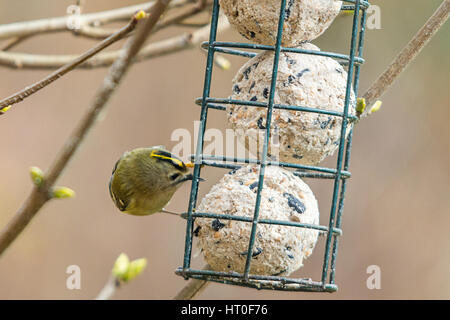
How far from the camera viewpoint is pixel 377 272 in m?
6.26

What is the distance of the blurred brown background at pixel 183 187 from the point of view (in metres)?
6.50

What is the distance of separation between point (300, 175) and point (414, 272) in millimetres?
3715

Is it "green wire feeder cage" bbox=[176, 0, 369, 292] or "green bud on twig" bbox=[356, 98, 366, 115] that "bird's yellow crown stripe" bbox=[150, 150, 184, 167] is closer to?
"green wire feeder cage" bbox=[176, 0, 369, 292]

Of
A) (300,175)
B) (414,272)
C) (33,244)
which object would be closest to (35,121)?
(33,244)

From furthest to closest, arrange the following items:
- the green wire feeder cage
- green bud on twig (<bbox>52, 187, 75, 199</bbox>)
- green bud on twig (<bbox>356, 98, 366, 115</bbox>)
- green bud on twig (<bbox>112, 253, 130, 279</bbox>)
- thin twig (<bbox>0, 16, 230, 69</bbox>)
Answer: thin twig (<bbox>0, 16, 230, 69</bbox>) → green bud on twig (<bbox>356, 98, 366, 115</bbox>) → green bud on twig (<bbox>112, 253, 130, 279</bbox>) → the green wire feeder cage → green bud on twig (<bbox>52, 187, 75, 199</bbox>)

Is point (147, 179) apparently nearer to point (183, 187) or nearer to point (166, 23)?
point (166, 23)

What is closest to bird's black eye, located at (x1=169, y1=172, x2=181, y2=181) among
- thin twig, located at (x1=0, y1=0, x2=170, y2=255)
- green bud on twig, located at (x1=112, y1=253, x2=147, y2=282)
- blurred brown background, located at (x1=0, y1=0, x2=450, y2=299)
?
green bud on twig, located at (x1=112, y1=253, x2=147, y2=282)

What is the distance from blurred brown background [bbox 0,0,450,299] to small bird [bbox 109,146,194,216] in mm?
1742

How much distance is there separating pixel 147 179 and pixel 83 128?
2.29 metres

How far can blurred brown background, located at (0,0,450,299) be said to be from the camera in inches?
256

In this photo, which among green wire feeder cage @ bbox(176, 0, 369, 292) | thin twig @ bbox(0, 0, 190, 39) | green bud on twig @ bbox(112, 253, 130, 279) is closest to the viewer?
green wire feeder cage @ bbox(176, 0, 369, 292)

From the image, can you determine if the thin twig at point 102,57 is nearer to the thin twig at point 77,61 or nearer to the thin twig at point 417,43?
the thin twig at point 417,43

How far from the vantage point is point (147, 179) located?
446 cm

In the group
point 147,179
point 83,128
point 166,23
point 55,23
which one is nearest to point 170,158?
point 147,179
